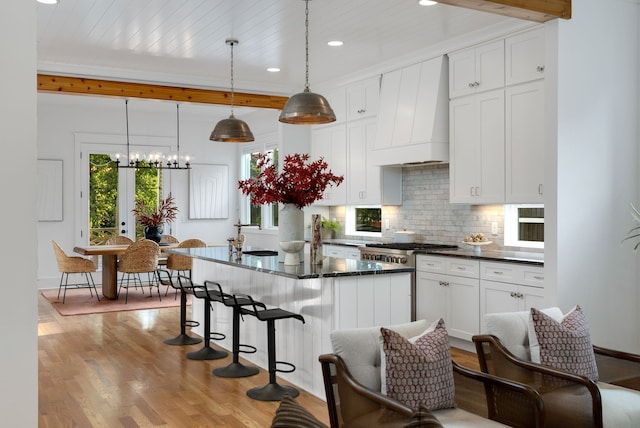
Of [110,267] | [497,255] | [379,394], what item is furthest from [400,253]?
[110,267]

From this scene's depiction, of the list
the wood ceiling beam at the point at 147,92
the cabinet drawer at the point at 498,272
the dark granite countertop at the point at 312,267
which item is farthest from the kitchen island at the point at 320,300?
the wood ceiling beam at the point at 147,92

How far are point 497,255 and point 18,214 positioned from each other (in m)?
4.05

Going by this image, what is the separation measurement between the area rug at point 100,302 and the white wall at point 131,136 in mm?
956

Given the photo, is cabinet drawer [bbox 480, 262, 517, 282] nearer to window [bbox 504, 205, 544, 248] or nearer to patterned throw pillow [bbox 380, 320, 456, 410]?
window [bbox 504, 205, 544, 248]

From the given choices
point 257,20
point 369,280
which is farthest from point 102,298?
point 369,280

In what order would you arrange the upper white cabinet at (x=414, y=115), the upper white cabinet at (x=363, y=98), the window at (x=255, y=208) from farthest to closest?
the window at (x=255, y=208), the upper white cabinet at (x=363, y=98), the upper white cabinet at (x=414, y=115)

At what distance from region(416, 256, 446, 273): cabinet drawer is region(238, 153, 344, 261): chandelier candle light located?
5.38ft

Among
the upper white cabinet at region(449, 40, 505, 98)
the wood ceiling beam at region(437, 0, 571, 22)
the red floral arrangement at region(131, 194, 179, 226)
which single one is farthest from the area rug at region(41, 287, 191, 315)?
the wood ceiling beam at region(437, 0, 571, 22)

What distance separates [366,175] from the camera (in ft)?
24.0

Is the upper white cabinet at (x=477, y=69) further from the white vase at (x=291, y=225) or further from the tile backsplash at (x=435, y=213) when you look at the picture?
the white vase at (x=291, y=225)

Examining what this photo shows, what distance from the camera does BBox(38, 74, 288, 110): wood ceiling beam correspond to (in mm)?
6891

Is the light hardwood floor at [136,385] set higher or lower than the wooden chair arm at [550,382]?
lower

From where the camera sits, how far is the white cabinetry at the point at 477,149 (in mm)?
5551

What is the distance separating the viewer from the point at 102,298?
889 cm
